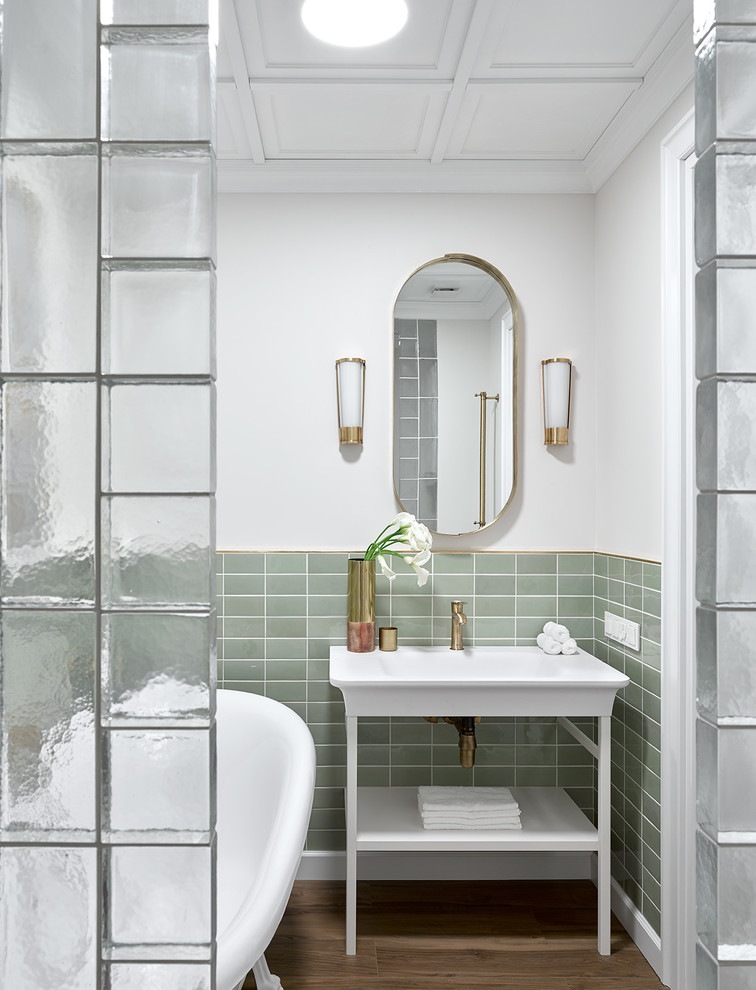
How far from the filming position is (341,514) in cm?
268

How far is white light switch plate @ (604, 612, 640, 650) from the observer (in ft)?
7.47

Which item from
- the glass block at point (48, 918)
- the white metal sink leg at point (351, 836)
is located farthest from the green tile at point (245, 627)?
the glass block at point (48, 918)

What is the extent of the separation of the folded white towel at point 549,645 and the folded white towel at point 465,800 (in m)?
0.48

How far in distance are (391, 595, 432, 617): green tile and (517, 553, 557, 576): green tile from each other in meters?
0.36

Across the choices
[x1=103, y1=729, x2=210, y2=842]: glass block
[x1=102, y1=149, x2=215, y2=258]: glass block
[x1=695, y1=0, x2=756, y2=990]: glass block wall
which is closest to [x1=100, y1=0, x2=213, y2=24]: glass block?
[x1=102, y1=149, x2=215, y2=258]: glass block

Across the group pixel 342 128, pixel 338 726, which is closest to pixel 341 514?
pixel 338 726

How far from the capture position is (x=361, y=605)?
2.51m

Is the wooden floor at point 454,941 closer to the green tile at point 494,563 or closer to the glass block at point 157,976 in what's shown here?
the green tile at point 494,563

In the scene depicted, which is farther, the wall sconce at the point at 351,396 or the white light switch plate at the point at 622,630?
the wall sconce at the point at 351,396

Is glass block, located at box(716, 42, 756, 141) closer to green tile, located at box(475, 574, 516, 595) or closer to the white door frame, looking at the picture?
the white door frame

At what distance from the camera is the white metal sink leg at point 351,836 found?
2.18 metres

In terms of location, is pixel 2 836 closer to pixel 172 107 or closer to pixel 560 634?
pixel 172 107

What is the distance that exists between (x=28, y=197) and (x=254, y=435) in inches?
83.5

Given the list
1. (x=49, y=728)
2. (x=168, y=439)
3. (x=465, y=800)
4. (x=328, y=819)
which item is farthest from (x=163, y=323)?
(x=328, y=819)
